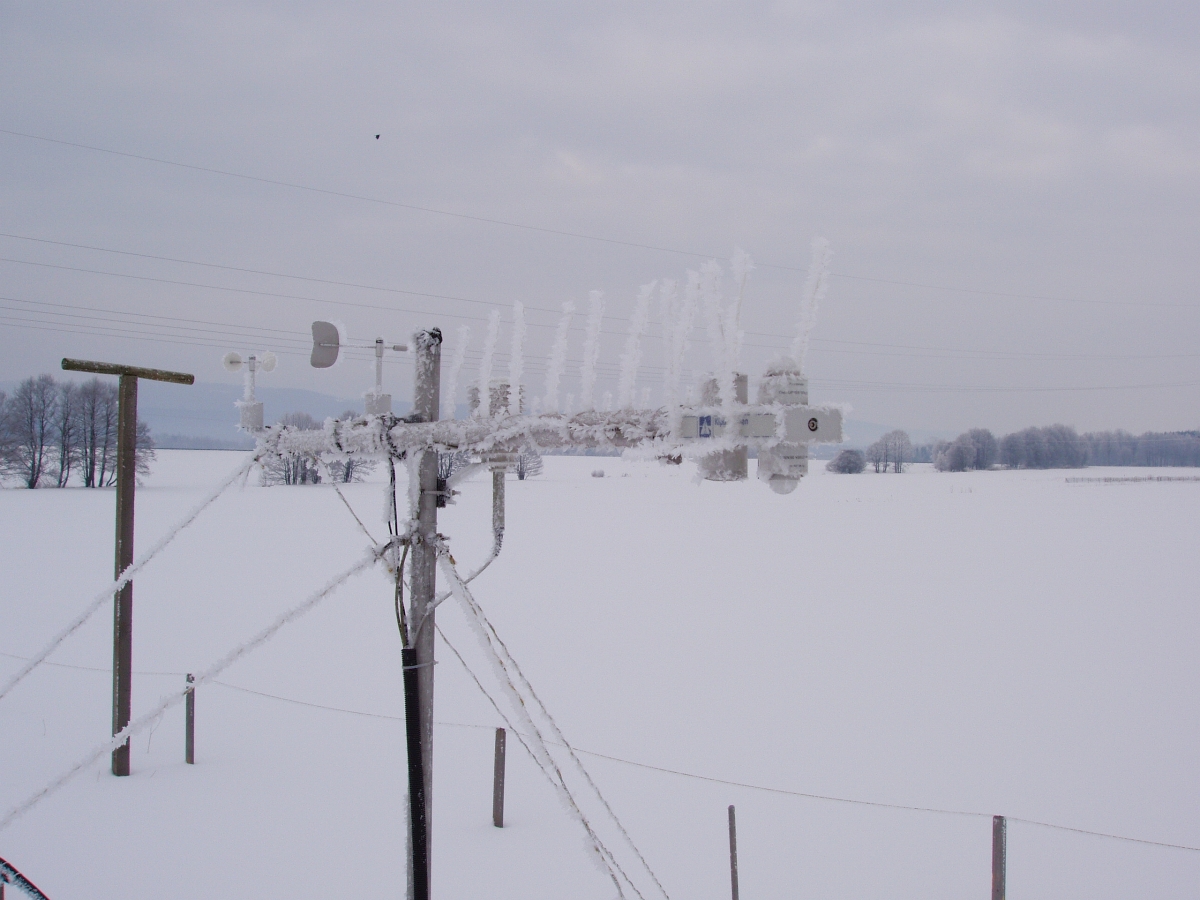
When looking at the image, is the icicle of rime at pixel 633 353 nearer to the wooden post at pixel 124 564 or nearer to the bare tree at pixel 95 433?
the wooden post at pixel 124 564

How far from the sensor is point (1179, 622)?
13789mm

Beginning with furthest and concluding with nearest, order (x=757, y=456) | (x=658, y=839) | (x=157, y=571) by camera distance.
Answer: (x=157, y=571)
(x=658, y=839)
(x=757, y=456)

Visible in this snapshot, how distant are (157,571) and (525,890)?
17.9 metres

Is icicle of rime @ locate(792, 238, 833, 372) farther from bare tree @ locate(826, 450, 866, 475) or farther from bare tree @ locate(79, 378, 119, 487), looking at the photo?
bare tree @ locate(826, 450, 866, 475)

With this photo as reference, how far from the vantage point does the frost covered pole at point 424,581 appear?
305cm

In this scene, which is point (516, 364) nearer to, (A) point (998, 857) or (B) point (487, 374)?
(B) point (487, 374)

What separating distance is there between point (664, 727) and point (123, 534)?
6.03m

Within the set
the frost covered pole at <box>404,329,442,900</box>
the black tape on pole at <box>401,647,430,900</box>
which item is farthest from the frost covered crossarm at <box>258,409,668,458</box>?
the black tape on pole at <box>401,647,430,900</box>

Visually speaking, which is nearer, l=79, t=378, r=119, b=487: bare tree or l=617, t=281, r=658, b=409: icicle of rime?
l=617, t=281, r=658, b=409: icicle of rime

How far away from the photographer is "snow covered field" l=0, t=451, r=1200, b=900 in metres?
5.49

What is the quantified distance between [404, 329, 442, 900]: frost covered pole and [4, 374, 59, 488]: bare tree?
57443mm

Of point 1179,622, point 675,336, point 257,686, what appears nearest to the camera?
point 675,336

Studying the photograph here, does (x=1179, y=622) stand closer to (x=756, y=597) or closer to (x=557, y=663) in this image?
(x=756, y=597)

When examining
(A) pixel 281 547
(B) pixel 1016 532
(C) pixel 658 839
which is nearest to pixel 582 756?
(C) pixel 658 839
